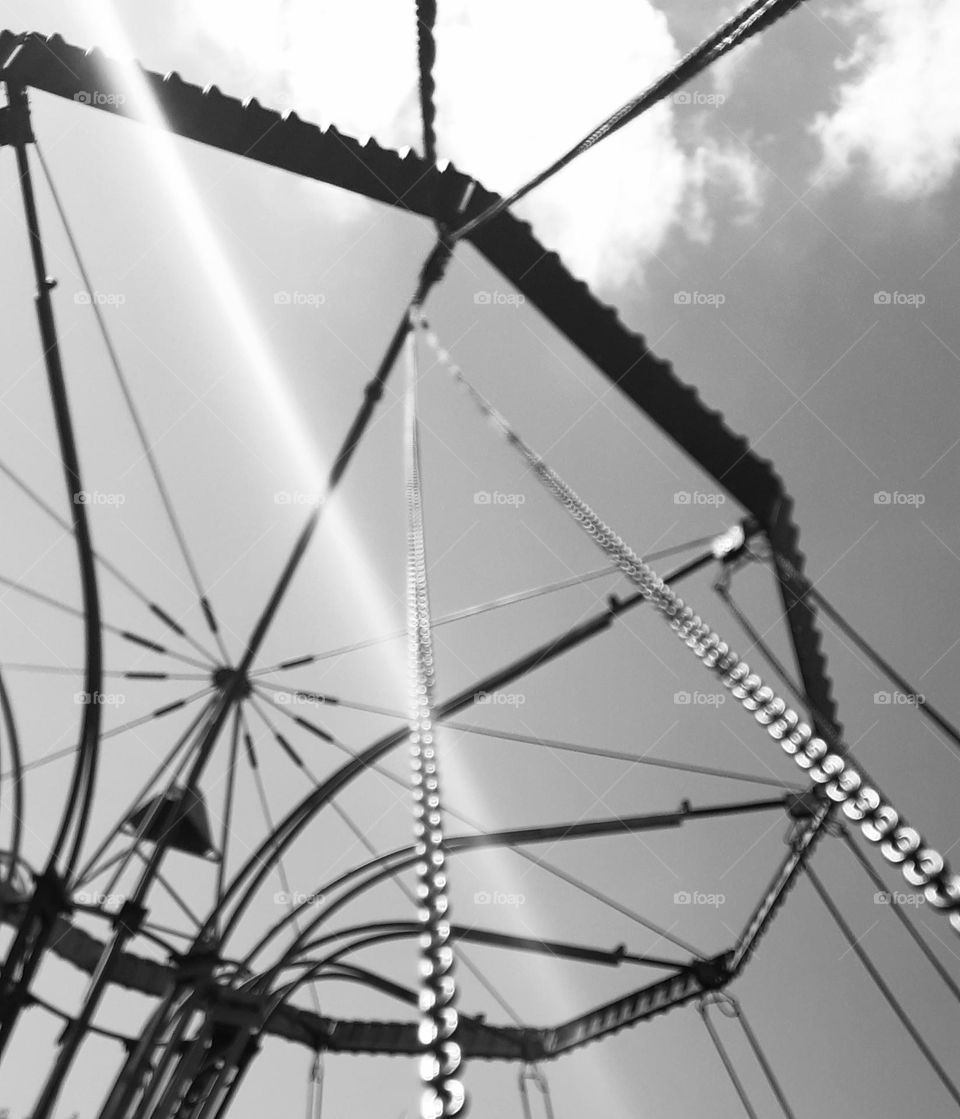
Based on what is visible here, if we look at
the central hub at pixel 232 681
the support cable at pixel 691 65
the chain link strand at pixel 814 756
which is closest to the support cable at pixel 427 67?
the support cable at pixel 691 65

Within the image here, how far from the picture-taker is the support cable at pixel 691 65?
4.50 metres

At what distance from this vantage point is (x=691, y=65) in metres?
5.11

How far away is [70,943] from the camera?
303 inches

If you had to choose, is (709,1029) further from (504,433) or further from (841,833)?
(504,433)

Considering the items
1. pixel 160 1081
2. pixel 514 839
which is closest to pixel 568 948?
pixel 514 839

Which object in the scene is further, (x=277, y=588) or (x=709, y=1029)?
(x=709, y=1029)

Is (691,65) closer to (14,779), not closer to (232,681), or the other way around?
(232,681)

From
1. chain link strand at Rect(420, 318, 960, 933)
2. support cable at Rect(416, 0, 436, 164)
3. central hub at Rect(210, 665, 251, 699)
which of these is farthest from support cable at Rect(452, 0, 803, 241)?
central hub at Rect(210, 665, 251, 699)

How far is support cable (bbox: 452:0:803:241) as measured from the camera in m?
4.50

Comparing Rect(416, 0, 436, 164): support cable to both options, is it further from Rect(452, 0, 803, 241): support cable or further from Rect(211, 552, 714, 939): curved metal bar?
Rect(211, 552, 714, 939): curved metal bar

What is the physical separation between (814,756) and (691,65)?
13.6ft

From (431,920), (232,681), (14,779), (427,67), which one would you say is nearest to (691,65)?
(427,67)

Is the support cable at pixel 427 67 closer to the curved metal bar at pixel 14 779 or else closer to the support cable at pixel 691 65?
the support cable at pixel 691 65

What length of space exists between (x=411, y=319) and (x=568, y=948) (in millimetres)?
6744
